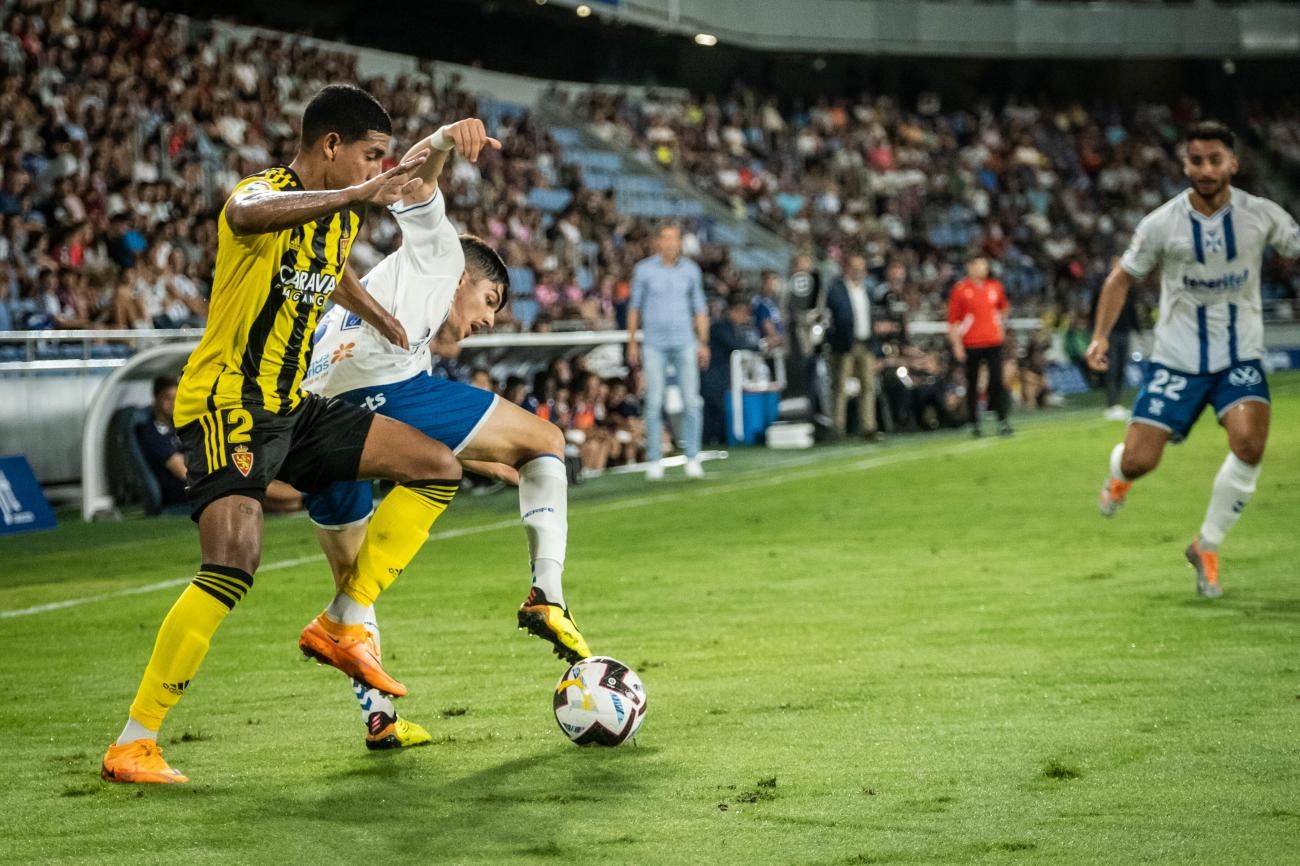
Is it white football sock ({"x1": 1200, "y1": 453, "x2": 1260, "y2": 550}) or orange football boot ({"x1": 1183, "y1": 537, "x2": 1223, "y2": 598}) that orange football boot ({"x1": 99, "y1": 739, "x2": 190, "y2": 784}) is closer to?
orange football boot ({"x1": 1183, "y1": 537, "x2": 1223, "y2": 598})

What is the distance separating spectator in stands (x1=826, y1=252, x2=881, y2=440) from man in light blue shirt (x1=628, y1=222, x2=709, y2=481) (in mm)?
4663

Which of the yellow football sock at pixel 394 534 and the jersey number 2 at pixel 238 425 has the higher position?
the jersey number 2 at pixel 238 425

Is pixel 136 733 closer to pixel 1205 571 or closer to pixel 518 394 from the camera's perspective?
pixel 1205 571

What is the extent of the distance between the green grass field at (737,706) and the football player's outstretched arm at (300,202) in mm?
1753

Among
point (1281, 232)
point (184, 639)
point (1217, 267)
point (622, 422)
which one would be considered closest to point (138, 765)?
point (184, 639)

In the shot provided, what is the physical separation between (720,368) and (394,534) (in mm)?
16005

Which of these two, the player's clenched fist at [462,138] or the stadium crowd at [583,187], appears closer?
the player's clenched fist at [462,138]

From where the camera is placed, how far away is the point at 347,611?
5.86 meters

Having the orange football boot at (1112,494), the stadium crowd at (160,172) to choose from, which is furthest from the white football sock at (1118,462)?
the stadium crowd at (160,172)

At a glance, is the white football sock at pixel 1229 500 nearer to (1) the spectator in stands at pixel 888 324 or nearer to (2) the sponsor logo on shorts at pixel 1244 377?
(2) the sponsor logo on shorts at pixel 1244 377

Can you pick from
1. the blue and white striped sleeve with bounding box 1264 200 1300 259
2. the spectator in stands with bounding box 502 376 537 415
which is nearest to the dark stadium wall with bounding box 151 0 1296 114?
the spectator in stands with bounding box 502 376 537 415

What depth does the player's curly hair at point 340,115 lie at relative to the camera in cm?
558

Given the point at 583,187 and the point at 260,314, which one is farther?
the point at 583,187

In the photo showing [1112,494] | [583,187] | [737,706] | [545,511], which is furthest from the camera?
[583,187]
